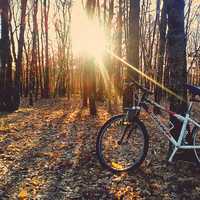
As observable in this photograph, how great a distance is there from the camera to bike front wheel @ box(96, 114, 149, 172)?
6.18 metres

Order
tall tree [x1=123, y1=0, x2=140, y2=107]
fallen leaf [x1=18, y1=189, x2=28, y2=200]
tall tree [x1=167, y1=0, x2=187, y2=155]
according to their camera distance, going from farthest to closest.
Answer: tall tree [x1=123, y1=0, x2=140, y2=107]
tall tree [x1=167, y1=0, x2=187, y2=155]
fallen leaf [x1=18, y1=189, x2=28, y2=200]

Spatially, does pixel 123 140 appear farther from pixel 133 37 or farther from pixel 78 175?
pixel 133 37

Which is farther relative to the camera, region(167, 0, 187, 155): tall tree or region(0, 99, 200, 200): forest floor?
region(167, 0, 187, 155): tall tree

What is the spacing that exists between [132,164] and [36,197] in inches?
70.1

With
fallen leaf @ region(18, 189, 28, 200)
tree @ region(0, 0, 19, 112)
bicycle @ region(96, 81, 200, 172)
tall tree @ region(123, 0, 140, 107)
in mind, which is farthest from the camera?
tree @ region(0, 0, 19, 112)

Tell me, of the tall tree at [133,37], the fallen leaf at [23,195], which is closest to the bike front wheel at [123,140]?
the fallen leaf at [23,195]

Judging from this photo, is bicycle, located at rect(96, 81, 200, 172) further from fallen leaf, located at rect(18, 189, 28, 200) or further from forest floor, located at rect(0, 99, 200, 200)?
fallen leaf, located at rect(18, 189, 28, 200)

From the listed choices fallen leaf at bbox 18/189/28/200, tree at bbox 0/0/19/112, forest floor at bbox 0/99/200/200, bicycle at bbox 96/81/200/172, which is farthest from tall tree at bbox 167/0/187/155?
tree at bbox 0/0/19/112

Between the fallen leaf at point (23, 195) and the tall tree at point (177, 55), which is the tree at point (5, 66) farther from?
the fallen leaf at point (23, 195)

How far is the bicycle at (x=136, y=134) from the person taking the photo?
613 cm

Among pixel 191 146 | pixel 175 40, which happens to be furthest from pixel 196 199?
pixel 175 40

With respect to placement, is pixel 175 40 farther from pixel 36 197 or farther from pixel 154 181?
pixel 36 197

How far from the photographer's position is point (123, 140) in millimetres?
6461

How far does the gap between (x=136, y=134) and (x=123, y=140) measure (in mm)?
283
